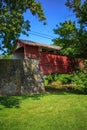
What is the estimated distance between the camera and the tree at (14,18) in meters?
13.7

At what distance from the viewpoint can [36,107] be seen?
10.3 meters

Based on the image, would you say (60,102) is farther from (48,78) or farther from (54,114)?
(48,78)

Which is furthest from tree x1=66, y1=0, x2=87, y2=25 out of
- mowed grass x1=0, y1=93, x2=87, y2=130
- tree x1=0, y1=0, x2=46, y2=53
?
mowed grass x1=0, y1=93, x2=87, y2=130

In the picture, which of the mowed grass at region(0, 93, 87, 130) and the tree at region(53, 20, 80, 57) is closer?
the mowed grass at region(0, 93, 87, 130)

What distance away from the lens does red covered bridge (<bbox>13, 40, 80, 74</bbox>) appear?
28.1 meters

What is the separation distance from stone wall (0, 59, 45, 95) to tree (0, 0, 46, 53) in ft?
4.22

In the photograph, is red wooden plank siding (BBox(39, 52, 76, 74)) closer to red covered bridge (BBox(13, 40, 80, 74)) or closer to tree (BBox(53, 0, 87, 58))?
red covered bridge (BBox(13, 40, 80, 74))

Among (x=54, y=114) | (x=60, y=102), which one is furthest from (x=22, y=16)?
(x=54, y=114)

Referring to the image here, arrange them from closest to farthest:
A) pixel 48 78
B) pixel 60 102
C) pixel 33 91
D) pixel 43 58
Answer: pixel 60 102, pixel 33 91, pixel 48 78, pixel 43 58

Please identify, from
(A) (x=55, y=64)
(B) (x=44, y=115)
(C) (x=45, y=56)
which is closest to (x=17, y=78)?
(B) (x=44, y=115)

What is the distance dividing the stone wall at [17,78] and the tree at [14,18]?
4.22ft

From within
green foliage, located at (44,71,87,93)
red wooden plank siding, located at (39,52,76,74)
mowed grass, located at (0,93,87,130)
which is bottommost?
mowed grass, located at (0,93,87,130)

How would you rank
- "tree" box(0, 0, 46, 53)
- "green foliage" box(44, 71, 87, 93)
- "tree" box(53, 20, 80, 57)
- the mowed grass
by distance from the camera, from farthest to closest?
1. "tree" box(53, 20, 80, 57)
2. "green foliage" box(44, 71, 87, 93)
3. "tree" box(0, 0, 46, 53)
4. the mowed grass

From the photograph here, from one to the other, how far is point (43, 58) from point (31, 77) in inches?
495
